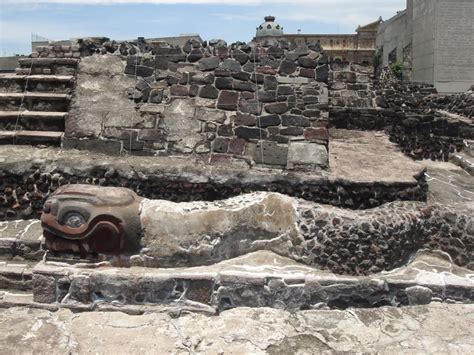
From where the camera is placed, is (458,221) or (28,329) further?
(458,221)

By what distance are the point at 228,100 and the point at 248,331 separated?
259 cm

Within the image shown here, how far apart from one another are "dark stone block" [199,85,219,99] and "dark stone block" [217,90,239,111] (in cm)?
6

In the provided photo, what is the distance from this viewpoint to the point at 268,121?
5.09 m

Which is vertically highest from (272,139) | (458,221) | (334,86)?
(334,86)

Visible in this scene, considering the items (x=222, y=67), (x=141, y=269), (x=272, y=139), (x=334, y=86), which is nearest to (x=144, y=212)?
(x=141, y=269)

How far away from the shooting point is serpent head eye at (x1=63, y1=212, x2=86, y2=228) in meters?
3.60

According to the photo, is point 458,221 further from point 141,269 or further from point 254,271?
point 141,269

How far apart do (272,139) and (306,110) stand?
466mm

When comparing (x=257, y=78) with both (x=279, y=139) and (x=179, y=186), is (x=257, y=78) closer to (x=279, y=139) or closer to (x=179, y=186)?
(x=279, y=139)

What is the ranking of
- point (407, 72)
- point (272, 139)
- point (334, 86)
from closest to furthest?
point (272, 139) < point (334, 86) < point (407, 72)

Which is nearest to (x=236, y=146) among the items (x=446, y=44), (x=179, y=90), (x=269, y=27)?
(x=179, y=90)

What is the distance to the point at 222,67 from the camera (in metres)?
5.29

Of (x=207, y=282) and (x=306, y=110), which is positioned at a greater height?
(x=306, y=110)

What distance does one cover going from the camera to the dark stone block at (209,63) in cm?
531
